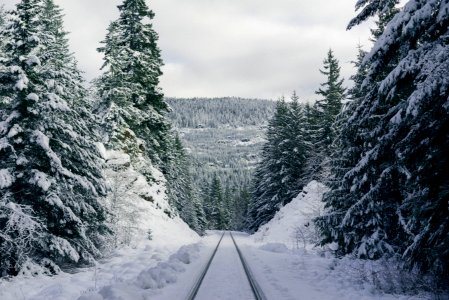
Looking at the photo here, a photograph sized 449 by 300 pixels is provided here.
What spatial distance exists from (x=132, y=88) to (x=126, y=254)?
14676 mm

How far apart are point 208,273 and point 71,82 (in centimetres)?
958

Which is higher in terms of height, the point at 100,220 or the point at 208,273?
the point at 100,220

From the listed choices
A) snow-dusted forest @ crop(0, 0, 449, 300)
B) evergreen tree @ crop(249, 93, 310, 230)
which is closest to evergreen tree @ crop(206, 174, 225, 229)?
evergreen tree @ crop(249, 93, 310, 230)

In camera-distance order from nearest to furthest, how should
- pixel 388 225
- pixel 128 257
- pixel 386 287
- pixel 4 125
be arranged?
pixel 386 287 → pixel 388 225 → pixel 4 125 → pixel 128 257

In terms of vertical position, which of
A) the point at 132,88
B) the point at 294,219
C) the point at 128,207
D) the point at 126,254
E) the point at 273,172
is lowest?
the point at 126,254

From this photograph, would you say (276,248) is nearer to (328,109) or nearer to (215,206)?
(328,109)

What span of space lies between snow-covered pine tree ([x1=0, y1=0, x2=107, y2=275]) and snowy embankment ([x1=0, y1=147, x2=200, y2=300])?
1.12 m

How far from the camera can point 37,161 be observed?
14.1 m

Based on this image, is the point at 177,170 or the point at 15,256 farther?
the point at 177,170

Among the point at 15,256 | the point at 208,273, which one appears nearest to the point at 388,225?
the point at 208,273

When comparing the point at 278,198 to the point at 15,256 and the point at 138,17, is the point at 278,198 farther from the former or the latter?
the point at 15,256

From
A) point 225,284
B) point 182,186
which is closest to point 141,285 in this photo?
point 225,284

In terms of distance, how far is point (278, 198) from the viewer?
154 feet

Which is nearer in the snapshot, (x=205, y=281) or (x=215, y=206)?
(x=205, y=281)
